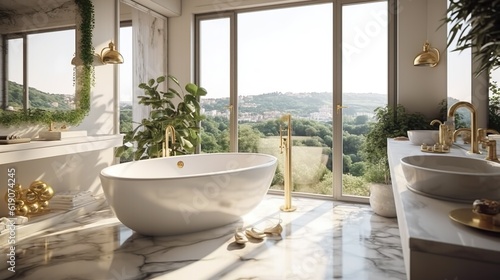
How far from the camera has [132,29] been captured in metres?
4.11

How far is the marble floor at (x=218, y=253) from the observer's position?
2.13m

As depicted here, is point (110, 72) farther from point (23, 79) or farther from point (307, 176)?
point (307, 176)

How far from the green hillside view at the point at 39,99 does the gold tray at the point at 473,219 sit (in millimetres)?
3214

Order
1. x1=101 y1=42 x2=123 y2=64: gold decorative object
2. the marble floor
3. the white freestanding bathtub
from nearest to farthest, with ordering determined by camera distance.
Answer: the marble floor
the white freestanding bathtub
x1=101 y1=42 x2=123 y2=64: gold decorative object

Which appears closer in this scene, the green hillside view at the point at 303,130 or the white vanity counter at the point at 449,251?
the white vanity counter at the point at 449,251

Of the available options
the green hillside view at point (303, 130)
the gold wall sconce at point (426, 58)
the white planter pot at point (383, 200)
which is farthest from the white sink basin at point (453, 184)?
the green hillside view at point (303, 130)

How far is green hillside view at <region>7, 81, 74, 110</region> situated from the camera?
9.21 ft

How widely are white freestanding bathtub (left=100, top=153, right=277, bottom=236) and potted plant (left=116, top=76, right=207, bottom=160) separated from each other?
2.22ft

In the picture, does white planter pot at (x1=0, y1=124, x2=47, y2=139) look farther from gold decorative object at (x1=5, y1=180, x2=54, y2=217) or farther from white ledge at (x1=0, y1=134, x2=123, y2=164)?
gold decorative object at (x1=5, y1=180, x2=54, y2=217)

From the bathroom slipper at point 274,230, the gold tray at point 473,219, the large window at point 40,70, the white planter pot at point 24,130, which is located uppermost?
the large window at point 40,70

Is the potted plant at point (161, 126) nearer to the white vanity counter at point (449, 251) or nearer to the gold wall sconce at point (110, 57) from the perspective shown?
the gold wall sconce at point (110, 57)

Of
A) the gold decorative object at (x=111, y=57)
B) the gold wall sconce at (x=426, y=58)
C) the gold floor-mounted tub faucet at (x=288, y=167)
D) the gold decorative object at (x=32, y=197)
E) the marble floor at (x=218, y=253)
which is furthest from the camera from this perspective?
the gold floor-mounted tub faucet at (x=288, y=167)

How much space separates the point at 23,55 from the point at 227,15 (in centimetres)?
248

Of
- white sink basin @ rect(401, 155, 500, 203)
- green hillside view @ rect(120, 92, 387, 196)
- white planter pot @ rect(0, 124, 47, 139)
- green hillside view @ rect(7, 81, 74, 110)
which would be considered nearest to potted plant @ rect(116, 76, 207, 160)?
green hillside view @ rect(120, 92, 387, 196)
